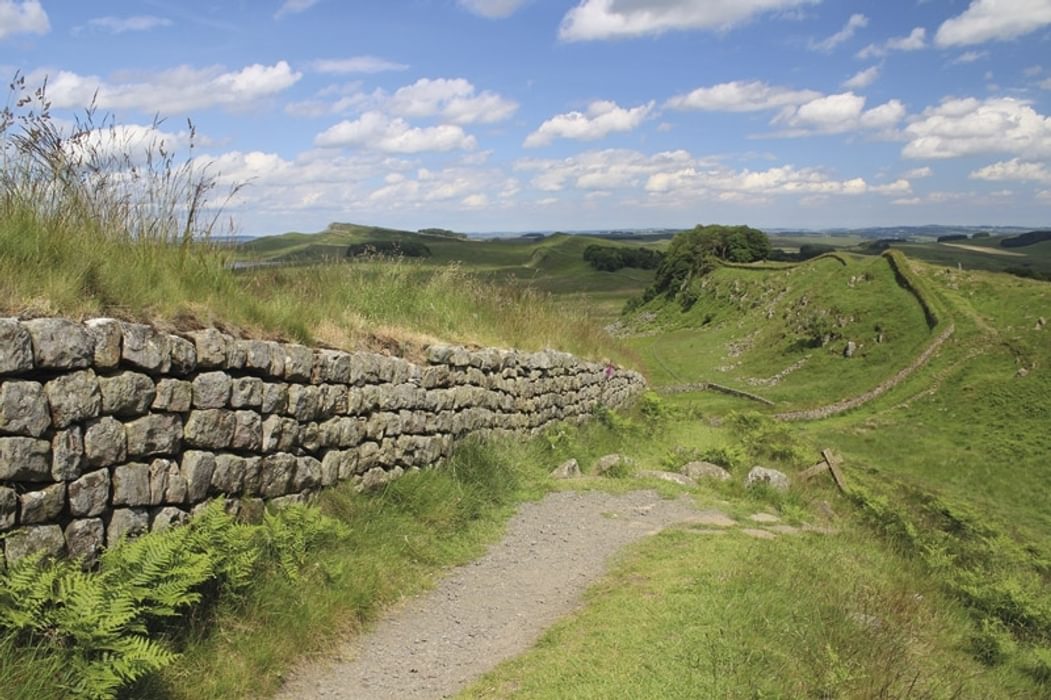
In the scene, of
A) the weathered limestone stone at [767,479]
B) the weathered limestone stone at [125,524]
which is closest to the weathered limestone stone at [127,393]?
the weathered limestone stone at [125,524]

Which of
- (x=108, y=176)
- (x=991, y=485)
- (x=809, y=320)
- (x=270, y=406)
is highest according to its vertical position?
(x=108, y=176)

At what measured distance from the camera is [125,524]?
190 inches

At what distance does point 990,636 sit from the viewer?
25.1 feet

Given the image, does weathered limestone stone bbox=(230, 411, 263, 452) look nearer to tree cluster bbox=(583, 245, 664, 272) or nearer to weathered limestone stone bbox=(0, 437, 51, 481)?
weathered limestone stone bbox=(0, 437, 51, 481)

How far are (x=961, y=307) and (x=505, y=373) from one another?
36.1 metres

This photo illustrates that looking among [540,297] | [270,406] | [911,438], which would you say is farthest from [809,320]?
[270,406]

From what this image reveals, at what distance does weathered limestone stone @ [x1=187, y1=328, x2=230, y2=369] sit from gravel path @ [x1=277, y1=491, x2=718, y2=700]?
231cm

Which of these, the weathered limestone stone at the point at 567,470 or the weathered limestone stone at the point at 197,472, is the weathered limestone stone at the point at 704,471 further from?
the weathered limestone stone at the point at 197,472

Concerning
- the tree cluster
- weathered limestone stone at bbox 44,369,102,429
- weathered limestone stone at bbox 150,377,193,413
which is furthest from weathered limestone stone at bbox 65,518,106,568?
the tree cluster

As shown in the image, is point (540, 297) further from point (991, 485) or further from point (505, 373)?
point (991, 485)

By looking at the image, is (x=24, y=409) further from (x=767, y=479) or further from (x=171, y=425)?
(x=767, y=479)

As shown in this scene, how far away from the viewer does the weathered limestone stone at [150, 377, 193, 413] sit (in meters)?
5.13

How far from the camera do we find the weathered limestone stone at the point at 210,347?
5.50m

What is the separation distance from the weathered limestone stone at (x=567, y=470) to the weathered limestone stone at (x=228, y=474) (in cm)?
560
